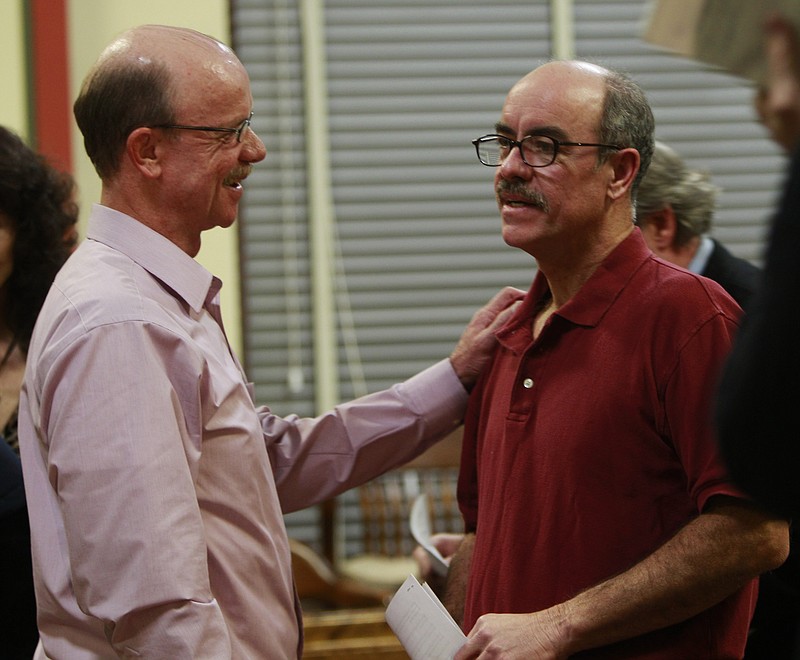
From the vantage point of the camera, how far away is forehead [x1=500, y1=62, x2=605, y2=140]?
169 centimetres

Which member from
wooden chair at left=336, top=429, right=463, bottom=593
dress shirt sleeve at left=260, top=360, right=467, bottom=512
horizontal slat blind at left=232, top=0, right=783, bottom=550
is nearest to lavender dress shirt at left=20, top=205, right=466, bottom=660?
dress shirt sleeve at left=260, top=360, right=467, bottom=512

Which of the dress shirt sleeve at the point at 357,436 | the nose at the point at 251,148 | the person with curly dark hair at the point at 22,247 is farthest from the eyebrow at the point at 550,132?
the person with curly dark hair at the point at 22,247

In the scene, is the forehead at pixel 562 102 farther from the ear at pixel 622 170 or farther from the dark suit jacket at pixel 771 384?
the dark suit jacket at pixel 771 384

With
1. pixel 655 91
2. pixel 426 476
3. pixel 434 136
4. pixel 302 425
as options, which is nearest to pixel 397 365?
pixel 426 476

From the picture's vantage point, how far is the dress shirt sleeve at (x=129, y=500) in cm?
140

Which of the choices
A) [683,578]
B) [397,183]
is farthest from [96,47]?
[683,578]

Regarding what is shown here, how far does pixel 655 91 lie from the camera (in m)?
4.55

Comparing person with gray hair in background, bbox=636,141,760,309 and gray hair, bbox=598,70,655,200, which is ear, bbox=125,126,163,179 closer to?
gray hair, bbox=598,70,655,200

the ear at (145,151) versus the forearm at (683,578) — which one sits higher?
the ear at (145,151)

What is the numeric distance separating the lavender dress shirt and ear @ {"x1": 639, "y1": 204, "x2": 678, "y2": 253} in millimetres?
1206

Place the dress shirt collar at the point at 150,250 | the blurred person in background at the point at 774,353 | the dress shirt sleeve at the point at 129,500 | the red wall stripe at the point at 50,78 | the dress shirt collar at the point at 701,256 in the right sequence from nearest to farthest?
the blurred person in background at the point at 774,353 → the dress shirt sleeve at the point at 129,500 → the dress shirt collar at the point at 150,250 → the dress shirt collar at the point at 701,256 → the red wall stripe at the point at 50,78

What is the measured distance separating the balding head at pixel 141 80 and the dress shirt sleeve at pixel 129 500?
0.37 m

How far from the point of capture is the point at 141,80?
65.0 inches

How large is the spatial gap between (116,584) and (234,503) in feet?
0.79
